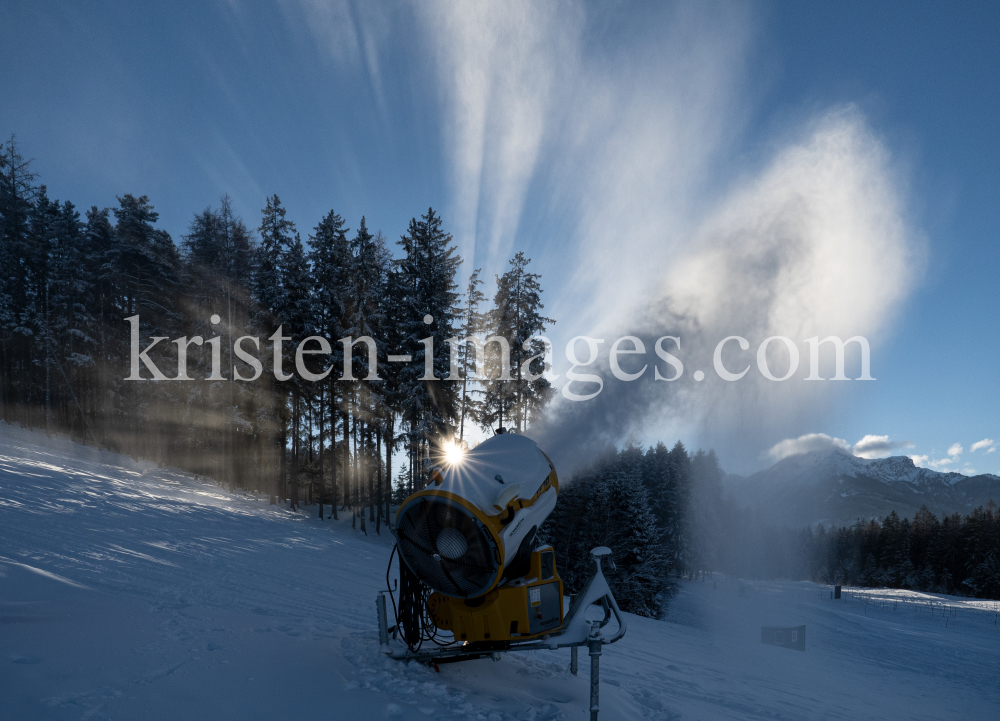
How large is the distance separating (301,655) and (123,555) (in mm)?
6492

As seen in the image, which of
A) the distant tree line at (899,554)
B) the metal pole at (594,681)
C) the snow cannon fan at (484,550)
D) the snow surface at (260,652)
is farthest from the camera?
the distant tree line at (899,554)

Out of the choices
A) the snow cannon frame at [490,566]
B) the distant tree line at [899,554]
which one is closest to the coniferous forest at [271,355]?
the snow cannon frame at [490,566]

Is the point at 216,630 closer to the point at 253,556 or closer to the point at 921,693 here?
the point at 253,556

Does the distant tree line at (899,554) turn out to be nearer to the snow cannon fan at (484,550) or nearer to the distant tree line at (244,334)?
the distant tree line at (244,334)

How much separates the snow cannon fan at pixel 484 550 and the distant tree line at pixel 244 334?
A: 16.6m

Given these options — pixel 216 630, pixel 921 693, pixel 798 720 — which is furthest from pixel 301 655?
pixel 921 693

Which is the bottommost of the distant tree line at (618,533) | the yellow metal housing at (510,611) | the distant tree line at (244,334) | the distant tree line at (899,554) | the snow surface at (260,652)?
the distant tree line at (899,554)

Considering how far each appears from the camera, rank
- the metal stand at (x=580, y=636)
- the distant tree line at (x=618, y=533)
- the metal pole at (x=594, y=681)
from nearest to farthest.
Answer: the metal pole at (x=594, y=681) → the metal stand at (x=580, y=636) → the distant tree line at (x=618, y=533)

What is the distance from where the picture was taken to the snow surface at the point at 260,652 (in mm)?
4578

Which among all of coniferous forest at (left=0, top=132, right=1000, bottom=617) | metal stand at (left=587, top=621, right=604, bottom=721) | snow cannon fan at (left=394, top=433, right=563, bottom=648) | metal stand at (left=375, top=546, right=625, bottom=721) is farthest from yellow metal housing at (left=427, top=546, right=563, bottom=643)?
coniferous forest at (left=0, top=132, right=1000, bottom=617)

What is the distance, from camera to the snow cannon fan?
5359mm

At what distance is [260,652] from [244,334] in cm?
2435

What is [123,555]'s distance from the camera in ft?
32.4

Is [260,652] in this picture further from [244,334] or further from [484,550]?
[244,334]
